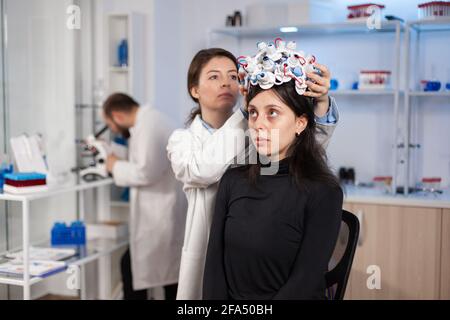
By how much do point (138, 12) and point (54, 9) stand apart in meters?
0.61

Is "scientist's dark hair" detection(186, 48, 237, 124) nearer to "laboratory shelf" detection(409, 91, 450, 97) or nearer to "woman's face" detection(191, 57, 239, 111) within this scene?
"woman's face" detection(191, 57, 239, 111)

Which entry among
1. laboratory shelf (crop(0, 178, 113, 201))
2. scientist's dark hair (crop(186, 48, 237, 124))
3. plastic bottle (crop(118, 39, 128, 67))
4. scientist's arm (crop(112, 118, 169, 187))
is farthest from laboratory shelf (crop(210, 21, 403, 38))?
scientist's dark hair (crop(186, 48, 237, 124))

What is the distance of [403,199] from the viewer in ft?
9.48

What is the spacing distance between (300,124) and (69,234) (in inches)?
69.8

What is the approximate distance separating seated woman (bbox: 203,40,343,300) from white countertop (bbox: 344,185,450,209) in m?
1.03

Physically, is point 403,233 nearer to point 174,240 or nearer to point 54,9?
point 174,240

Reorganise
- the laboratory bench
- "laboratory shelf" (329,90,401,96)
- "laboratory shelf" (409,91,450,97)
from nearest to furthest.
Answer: the laboratory bench < "laboratory shelf" (409,91,450,97) < "laboratory shelf" (329,90,401,96)

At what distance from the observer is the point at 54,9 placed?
3148mm

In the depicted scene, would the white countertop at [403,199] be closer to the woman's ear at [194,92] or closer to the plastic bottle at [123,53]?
the woman's ear at [194,92]

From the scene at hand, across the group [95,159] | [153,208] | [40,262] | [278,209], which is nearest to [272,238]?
[278,209]

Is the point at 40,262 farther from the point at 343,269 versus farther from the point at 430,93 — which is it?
the point at 430,93

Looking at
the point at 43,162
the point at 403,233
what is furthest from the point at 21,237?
the point at 403,233

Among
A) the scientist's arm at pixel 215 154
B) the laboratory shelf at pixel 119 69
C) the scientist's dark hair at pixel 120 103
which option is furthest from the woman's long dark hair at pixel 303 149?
the laboratory shelf at pixel 119 69

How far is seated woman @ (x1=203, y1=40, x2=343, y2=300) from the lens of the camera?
169 cm
